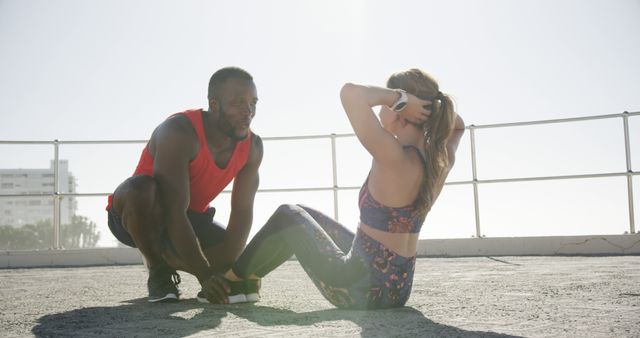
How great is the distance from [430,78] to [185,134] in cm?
135

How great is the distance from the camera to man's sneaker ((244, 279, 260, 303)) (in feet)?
10.7

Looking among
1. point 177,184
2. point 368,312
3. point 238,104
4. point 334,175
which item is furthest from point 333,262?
point 334,175

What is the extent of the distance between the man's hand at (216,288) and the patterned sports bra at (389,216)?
0.82m

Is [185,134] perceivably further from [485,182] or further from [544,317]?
[485,182]

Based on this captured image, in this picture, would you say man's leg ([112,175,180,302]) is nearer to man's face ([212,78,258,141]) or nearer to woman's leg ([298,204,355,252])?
man's face ([212,78,258,141])

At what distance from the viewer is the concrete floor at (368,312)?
7.59 ft

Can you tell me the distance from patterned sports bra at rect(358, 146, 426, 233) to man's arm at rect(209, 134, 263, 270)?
1.14 m

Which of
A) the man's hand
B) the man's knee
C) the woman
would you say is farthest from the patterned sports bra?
the man's knee


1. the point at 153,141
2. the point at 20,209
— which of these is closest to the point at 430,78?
the point at 153,141

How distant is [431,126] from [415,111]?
0.31 ft

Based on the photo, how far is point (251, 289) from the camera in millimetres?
3293

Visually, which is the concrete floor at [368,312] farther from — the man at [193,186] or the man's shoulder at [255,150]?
the man's shoulder at [255,150]

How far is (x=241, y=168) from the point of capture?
12.4 ft

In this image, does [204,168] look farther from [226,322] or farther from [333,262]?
[226,322]
